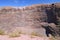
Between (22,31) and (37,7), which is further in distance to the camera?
(37,7)

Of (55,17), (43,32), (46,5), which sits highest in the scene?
(46,5)

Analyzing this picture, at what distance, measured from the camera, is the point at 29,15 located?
17.2 meters

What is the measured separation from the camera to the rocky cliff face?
55.7 feet

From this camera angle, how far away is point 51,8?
17.1m

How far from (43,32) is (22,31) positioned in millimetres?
2007

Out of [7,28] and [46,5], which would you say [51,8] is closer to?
[46,5]

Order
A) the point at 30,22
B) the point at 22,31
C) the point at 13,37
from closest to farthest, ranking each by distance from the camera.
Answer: the point at 13,37, the point at 22,31, the point at 30,22

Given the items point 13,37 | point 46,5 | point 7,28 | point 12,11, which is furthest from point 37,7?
point 13,37

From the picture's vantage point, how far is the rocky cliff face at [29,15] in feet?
55.7

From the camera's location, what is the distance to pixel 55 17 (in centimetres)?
1723

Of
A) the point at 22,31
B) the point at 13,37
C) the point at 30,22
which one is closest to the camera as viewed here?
the point at 13,37

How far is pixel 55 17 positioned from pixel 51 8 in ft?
2.99

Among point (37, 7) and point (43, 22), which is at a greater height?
point (37, 7)

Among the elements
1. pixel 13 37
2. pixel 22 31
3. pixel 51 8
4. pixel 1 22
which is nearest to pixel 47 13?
pixel 51 8
